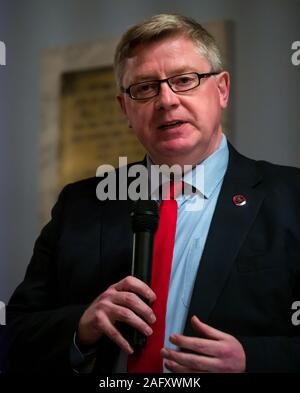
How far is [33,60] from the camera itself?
222 cm

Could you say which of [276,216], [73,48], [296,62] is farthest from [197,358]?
[73,48]

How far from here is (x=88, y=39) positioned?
83.7 inches

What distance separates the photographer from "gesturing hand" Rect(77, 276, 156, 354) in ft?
3.25

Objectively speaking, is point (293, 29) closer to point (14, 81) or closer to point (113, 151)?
point (113, 151)

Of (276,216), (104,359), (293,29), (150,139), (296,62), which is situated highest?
(293,29)

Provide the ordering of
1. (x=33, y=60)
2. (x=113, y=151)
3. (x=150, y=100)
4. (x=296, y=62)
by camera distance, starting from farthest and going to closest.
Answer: (x=33, y=60)
(x=113, y=151)
(x=296, y=62)
(x=150, y=100)

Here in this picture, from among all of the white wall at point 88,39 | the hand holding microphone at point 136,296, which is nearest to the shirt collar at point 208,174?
the hand holding microphone at point 136,296

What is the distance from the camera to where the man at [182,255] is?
1069 mm

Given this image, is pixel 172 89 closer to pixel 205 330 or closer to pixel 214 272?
pixel 214 272

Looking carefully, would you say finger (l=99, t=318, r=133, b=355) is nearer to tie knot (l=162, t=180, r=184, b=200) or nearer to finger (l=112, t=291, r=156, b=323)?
finger (l=112, t=291, r=156, b=323)

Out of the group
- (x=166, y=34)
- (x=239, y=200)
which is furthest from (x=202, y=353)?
(x=166, y=34)

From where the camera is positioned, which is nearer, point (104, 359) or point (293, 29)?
point (104, 359)

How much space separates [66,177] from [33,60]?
0.50 metres

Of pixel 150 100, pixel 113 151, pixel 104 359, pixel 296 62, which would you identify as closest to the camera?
pixel 104 359
